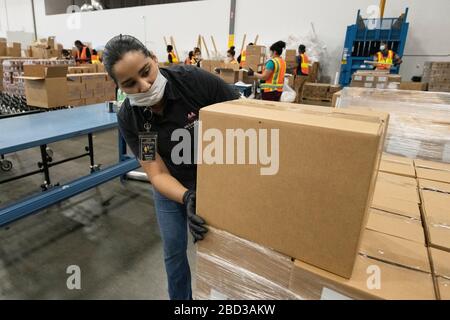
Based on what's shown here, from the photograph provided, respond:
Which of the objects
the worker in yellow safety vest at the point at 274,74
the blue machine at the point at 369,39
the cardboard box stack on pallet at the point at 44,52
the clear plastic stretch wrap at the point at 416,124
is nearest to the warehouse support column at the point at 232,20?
the blue machine at the point at 369,39

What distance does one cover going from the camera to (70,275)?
182 centimetres

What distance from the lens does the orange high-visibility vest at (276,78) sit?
4.49 metres

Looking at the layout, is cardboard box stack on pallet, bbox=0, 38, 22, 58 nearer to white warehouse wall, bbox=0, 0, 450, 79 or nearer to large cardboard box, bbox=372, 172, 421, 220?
white warehouse wall, bbox=0, 0, 450, 79

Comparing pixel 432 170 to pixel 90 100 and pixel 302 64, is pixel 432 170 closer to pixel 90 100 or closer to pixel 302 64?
pixel 90 100

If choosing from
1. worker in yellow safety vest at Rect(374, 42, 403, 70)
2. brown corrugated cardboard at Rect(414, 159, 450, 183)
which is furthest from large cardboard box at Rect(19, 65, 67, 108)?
worker in yellow safety vest at Rect(374, 42, 403, 70)

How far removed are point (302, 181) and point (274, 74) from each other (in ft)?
13.9

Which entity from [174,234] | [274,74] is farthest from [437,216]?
[274,74]

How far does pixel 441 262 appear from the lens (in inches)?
29.3

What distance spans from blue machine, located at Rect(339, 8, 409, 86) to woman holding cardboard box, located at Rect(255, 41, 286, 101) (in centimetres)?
204

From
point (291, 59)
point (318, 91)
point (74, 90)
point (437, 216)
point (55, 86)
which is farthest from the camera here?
point (291, 59)

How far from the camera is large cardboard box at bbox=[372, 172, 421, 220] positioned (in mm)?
1013

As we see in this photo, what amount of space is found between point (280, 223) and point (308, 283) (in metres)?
0.16
